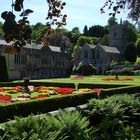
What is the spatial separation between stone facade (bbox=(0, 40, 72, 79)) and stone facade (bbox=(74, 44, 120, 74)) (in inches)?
751

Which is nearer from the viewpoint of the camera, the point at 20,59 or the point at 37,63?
the point at 20,59

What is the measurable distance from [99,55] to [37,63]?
105ft

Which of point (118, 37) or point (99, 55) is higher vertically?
point (118, 37)

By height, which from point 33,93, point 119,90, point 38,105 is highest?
point 119,90

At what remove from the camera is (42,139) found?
758 cm

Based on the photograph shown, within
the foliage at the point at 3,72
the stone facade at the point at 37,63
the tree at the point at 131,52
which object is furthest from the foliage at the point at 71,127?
the tree at the point at 131,52

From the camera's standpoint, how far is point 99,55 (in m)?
102

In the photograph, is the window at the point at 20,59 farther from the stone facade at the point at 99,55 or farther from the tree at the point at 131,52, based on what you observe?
the tree at the point at 131,52

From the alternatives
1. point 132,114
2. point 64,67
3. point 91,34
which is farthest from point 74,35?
point 132,114

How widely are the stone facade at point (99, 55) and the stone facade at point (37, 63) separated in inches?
Answer: 751

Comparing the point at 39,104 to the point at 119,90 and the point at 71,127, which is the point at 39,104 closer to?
the point at 71,127

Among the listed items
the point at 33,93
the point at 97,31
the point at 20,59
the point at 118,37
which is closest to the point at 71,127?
the point at 33,93

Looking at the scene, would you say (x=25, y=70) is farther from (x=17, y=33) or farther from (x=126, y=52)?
(x=17, y=33)

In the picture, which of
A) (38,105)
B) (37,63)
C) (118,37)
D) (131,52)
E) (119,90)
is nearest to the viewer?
(38,105)
